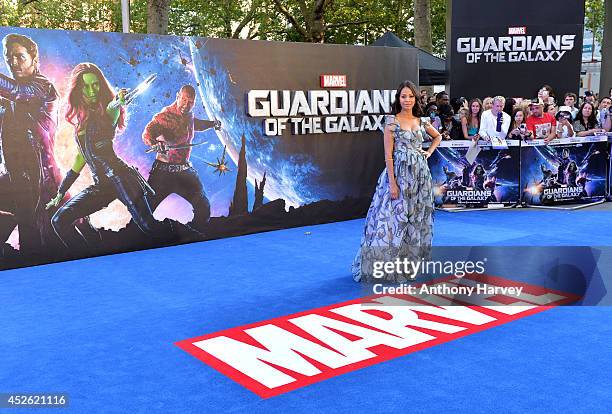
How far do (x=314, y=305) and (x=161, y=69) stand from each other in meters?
4.10

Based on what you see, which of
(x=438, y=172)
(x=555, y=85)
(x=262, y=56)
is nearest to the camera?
(x=262, y=56)

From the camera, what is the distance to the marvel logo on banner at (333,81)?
1001 cm

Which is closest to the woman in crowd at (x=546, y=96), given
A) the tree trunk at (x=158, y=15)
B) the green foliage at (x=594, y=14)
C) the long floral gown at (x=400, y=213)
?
the long floral gown at (x=400, y=213)

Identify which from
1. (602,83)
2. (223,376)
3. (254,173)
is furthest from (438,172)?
(602,83)

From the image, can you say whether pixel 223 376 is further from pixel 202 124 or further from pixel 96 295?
pixel 202 124

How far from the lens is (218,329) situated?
5477mm

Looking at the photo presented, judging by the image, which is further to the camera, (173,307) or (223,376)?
(173,307)

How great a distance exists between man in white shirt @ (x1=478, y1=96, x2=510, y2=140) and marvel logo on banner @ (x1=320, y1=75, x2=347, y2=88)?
2471 mm

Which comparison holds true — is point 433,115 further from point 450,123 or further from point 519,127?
point 519,127

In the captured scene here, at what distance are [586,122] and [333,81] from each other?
457cm

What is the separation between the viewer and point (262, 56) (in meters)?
9.48

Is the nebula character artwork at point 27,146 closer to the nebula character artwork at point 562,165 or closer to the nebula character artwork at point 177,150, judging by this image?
the nebula character artwork at point 177,150

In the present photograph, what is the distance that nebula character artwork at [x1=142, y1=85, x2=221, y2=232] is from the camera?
8664 mm

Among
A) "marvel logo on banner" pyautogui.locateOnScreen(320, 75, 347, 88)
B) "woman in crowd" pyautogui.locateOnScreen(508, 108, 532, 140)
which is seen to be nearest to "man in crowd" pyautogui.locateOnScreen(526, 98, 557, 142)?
"woman in crowd" pyautogui.locateOnScreen(508, 108, 532, 140)
